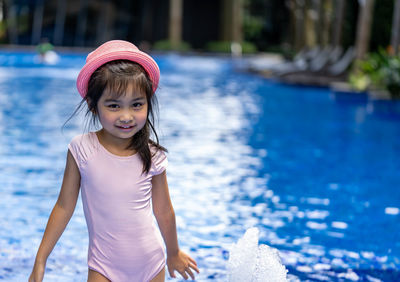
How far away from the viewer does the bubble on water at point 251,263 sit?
9.47 ft

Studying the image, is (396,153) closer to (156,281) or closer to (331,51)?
(156,281)

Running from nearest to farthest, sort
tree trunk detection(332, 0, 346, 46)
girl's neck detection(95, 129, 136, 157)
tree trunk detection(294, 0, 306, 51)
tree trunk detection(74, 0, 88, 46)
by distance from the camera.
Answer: girl's neck detection(95, 129, 136, 157) → tree trunk detection(332, 0, 346, 46) → tree trunk detection(294, 0, 306, 51) → tree trunk detection(74, 0, 88, 46)

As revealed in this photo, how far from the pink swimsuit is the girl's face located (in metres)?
0.10

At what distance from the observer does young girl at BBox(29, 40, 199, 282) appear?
223 centimetres

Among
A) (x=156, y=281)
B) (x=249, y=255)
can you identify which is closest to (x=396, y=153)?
(x=249, y=255)

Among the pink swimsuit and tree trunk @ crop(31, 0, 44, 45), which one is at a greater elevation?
the pink swimsuit

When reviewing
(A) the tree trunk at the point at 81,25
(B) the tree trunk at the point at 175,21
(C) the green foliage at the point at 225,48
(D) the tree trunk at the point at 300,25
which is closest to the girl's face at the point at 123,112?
(D) the tree trunk at the point at 300,25

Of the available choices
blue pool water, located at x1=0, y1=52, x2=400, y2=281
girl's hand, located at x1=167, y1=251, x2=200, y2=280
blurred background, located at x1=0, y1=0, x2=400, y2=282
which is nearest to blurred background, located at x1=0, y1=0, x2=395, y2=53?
blurred background, located at x1=0, y1=0, x2=400, y2=282

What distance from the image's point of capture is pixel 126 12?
48.3 metres

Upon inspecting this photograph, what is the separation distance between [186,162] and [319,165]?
1.68 metres

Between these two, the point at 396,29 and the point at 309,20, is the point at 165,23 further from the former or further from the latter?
the point at 396,29

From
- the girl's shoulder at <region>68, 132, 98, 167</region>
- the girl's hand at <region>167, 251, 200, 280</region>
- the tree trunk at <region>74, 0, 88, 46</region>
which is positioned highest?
the girl's shoulder at <region>68, 132, 98, 167</region>

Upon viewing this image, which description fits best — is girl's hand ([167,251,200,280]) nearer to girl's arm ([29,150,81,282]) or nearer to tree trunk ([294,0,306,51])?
girl's arm ([29,150,81,282])

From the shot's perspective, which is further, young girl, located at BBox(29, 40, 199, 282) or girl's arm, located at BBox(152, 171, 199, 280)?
girl's arm, located at BBox(152, 171, 199, 280)
